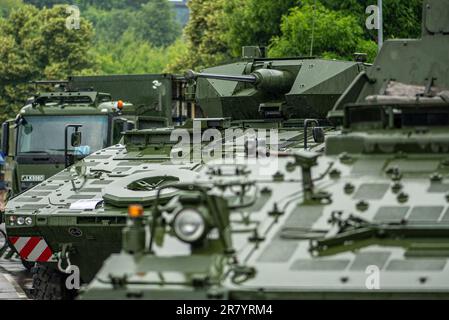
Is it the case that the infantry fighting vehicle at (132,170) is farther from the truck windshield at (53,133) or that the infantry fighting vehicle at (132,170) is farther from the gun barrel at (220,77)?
the truck windshield at (53,133)

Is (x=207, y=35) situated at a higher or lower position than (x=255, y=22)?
lower

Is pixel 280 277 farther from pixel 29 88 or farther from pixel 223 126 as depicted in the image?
pixel 29 88

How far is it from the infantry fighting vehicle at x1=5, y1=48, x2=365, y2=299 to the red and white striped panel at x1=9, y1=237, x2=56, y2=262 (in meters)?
0.01

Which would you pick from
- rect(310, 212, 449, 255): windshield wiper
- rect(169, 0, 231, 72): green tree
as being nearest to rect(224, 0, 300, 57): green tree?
rect(169, 0, 231, 72): green tree

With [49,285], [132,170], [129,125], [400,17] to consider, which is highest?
[400,17]

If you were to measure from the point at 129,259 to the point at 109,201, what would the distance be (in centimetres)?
650

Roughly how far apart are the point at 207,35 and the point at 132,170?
109ft

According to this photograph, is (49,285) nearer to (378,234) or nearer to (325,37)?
(378,234)

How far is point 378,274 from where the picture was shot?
28.4 ft

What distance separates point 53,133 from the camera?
984 inches

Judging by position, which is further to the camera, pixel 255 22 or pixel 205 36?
pixel 205 36

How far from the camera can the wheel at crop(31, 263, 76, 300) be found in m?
16.2

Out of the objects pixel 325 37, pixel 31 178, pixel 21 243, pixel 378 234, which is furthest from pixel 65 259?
pixel 325 37

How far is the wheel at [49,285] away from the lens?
16.2m
